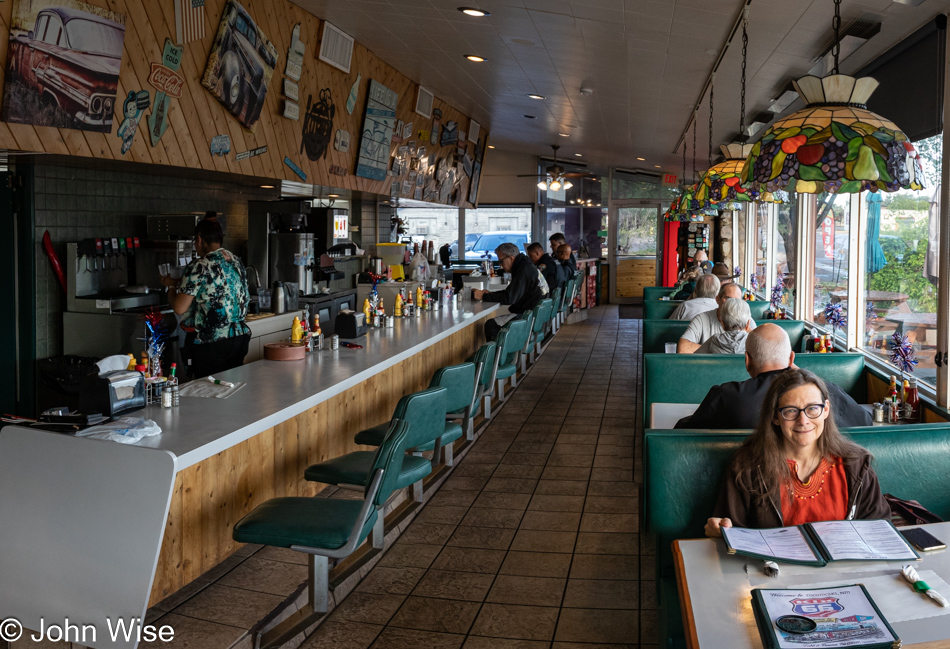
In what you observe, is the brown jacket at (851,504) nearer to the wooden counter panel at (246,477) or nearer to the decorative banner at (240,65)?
the wooden counter panel at (246,477)

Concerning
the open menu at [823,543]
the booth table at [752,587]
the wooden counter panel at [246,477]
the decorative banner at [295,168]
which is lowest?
the wooden counter panel at [246,477]

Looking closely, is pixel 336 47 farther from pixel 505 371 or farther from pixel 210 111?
pixel 505 371

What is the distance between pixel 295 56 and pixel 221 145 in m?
1.27

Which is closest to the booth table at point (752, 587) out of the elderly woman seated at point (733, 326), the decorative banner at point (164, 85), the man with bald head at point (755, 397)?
the man with bald head at point (755, 397)

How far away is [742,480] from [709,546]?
392 millimetres

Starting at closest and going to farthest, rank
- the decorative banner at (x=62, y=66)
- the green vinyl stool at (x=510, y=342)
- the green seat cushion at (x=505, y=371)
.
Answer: the decorative banner at (x=62, y=66)
the green vinyl stool at (x=510, y=342)
the green seat cushion at (x=505, y=371)

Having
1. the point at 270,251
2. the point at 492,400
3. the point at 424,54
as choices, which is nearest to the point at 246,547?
the point at 492,400

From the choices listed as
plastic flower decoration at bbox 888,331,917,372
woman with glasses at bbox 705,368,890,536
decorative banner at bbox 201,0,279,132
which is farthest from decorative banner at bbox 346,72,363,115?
woman with glasses at bbox 705,368,890,536

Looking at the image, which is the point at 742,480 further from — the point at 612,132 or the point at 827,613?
the point at 612,132

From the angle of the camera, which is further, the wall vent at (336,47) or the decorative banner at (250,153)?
the wall vent at (336,47)

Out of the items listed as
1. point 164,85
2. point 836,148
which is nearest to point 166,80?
point 164,85

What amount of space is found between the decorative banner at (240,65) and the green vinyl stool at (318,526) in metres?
3.50

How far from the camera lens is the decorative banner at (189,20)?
5047 mm

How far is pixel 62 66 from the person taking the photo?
4.16 metres
